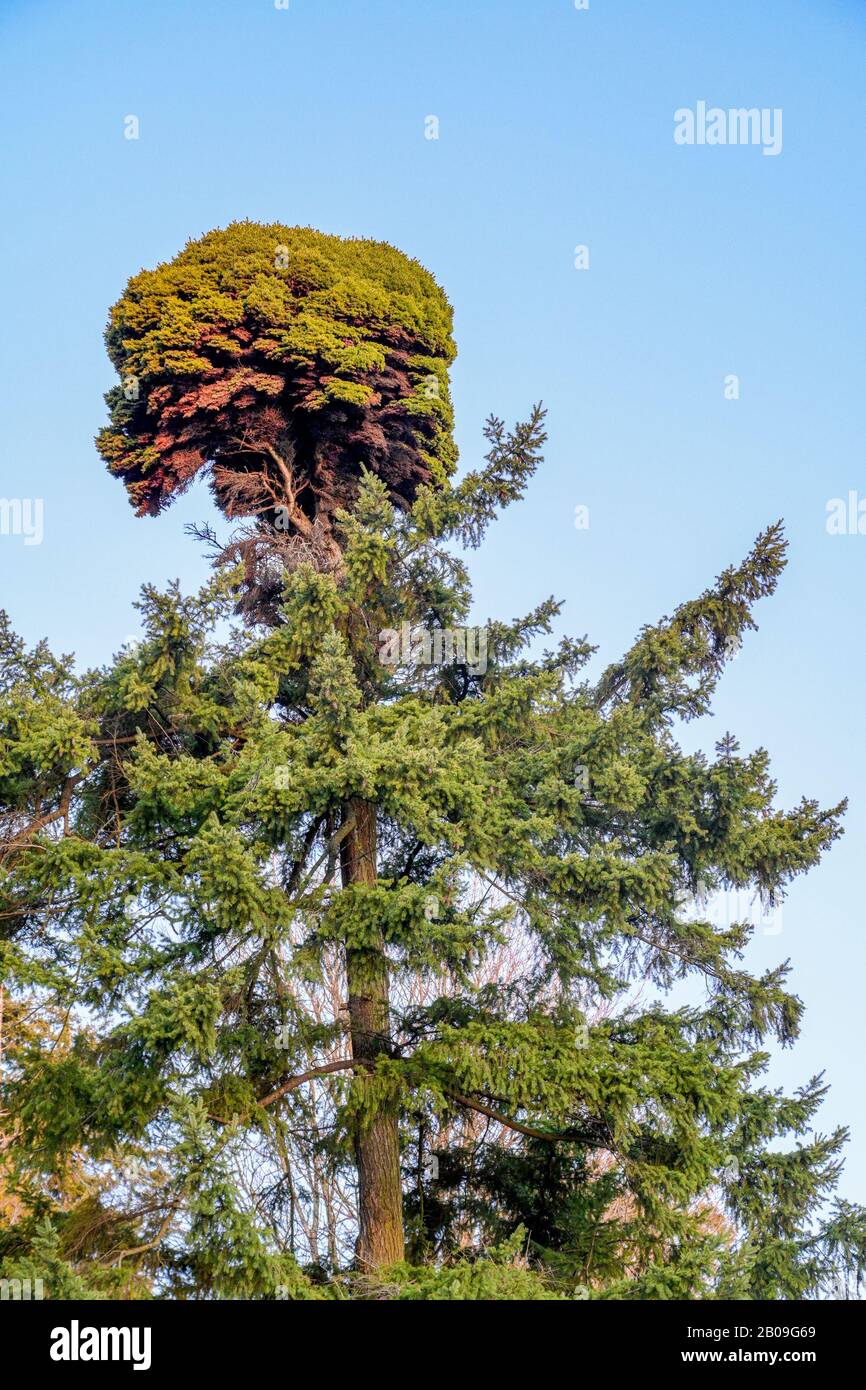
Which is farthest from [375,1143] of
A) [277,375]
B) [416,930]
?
[277,375]

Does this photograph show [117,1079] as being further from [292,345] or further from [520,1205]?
[292,345]

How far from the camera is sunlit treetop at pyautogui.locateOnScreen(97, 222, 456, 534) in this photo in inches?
506

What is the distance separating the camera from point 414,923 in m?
9.30

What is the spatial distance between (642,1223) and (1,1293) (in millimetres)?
4692

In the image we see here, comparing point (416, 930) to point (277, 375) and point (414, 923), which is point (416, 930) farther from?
point (277, 375)

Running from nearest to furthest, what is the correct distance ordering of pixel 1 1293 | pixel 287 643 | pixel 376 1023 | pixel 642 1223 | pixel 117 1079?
pixel 1 1293
pixel 117 1079
pixel 642 1223
pixel 376 1023
pixel 287 643

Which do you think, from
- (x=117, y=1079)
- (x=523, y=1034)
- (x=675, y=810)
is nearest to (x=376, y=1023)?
(x=523, y=1034)

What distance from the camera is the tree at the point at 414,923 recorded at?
362 inches

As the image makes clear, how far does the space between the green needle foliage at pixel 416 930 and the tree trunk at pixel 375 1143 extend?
0.17m

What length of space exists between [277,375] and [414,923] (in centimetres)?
632

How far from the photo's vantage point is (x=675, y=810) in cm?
1069

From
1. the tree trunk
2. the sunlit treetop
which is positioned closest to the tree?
the tree trunk

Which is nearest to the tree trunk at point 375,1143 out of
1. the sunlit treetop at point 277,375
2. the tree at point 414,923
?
the tree at point 414,923
